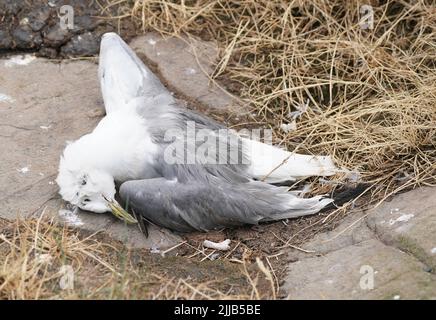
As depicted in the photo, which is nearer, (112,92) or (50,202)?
(50,202)

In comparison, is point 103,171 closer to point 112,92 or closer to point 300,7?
point 112,92

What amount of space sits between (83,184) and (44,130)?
57cm

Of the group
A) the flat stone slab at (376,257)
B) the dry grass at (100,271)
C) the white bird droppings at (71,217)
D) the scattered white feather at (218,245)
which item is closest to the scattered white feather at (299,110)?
the flat stone slab at (376,257)

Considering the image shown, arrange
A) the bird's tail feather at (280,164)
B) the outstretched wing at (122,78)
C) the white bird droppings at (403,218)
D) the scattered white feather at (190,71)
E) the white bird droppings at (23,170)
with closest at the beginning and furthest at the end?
the white bird droppings at (403,218), the bird's tail feather at (280,164), the white bird droppings at (23,170), the outstretched wing at (122,78), the scattered white feather at (190,71)

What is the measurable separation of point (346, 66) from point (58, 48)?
1.52 meters

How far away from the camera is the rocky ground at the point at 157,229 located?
2.99 metres

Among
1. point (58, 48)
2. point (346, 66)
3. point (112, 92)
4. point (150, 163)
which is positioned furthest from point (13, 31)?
point (346, 66)

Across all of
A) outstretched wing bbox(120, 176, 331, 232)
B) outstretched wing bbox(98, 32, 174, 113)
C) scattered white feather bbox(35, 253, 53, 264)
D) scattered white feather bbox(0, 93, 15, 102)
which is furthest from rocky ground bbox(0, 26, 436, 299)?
scattered white feather bbox(35, 253, 53, 264)

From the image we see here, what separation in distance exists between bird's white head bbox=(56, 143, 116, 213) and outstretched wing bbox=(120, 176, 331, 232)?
0.11m

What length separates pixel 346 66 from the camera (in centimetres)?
425

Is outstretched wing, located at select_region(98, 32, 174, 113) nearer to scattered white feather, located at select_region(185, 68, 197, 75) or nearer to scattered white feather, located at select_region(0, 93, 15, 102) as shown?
scattered white feather, located at select_region(185, 68, 197, 75)

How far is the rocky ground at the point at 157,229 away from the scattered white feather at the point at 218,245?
0.13 metres

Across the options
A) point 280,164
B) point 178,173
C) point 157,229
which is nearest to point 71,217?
point 157,229

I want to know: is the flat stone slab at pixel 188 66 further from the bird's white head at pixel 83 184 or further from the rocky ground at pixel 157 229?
the bird's white head at pixel 83 184
